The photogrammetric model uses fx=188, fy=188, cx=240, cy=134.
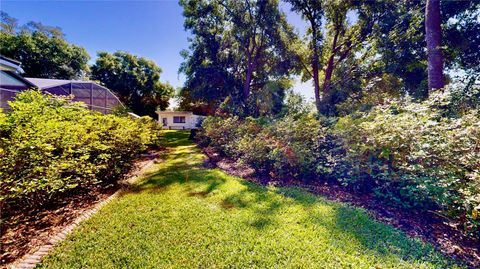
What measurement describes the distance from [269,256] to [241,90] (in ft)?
→ 50.6

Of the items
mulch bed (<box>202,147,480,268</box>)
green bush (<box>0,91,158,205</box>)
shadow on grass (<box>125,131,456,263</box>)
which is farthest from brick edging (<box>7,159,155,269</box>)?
mulch bed (<box>202,147,480,268</box>)

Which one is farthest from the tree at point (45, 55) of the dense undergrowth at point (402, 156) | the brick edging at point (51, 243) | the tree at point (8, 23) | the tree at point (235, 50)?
the dense undergrowth at point (402, 156)

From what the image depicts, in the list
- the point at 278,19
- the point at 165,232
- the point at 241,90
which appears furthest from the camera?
the point at 241,90

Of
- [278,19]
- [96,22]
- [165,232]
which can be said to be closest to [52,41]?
[96,22]

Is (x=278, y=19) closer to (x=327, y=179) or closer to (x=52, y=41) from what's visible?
(x=327, y=179)

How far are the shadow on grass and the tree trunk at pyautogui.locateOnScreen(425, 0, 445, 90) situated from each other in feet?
19.2

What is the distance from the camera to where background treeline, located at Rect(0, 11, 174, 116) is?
2497 centimetres

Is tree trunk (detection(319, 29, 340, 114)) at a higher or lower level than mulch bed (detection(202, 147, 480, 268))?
higher

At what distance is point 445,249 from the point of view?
2588mm

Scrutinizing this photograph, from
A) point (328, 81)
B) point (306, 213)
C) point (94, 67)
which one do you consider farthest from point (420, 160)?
point (94, 67)

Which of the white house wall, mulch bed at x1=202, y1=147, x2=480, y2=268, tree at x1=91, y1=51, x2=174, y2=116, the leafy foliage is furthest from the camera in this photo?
the white house wall

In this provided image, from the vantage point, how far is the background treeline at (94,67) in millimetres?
24969

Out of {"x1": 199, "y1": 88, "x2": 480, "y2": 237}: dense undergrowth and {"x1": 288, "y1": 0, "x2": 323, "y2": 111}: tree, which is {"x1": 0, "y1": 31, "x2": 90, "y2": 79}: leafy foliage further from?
{"x1": 199, "y1": 88, "x2": 480, "y2": 237}: dense undergrowth

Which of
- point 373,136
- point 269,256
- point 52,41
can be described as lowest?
point 269,256
